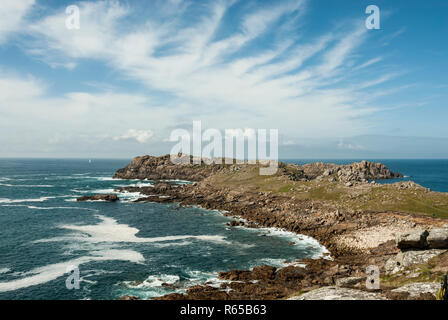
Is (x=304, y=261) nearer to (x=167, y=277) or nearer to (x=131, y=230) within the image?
(x=167, y=277)

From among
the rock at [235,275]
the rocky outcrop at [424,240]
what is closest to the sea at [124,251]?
the rock at [235,275]

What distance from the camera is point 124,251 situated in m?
47.9

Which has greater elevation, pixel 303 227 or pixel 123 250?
pixel 303 227

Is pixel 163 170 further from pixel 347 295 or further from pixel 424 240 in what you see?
pixel 347 295

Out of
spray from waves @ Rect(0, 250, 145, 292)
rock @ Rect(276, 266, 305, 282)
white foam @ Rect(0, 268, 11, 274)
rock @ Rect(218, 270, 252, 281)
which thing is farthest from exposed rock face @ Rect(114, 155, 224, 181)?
rock @ Rect(276, 266, 305, 282)

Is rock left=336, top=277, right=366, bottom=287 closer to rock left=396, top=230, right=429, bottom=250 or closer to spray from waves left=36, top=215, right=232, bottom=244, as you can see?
rock left=396, top=230, right=429, bottom=250

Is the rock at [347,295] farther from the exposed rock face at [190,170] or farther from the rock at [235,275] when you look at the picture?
the exposed rock face at [190,170]

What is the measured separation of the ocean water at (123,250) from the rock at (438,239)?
17.8 metres

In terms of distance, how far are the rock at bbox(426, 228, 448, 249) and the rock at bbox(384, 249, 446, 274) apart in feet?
2.29

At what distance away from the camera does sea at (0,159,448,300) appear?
35.2 metres

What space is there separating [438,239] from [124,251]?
1874 inches

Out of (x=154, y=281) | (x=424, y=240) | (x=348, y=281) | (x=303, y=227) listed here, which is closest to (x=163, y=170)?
(x=303, y=227)

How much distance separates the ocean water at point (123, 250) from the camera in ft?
116

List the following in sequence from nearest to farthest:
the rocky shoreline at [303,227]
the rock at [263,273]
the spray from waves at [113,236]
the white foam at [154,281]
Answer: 1. the rocky shoreline at [303,227]
2. the white foam at [154,281]
3. the rock at [263,273]
4. the spray from waves at [113,236]
